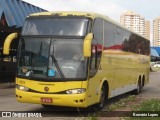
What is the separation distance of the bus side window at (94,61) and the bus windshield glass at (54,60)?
0.44 metres

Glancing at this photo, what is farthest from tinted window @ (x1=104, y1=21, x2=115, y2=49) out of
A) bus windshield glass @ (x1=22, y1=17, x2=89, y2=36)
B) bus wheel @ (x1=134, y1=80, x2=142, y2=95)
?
bus wheel @ (x1=134, y1=80, x2=142, y2=95)

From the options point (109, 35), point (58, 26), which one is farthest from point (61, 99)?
point (109, 35)

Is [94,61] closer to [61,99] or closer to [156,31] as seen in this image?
Answer: [61,99]

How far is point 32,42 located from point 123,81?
600cm

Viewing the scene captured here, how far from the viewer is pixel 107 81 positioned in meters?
13.0

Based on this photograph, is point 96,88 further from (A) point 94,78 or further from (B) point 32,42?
(B) point 32,42

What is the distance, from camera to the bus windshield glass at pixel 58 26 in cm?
1103

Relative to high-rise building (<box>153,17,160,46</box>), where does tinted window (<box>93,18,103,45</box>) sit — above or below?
above

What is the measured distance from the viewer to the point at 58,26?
36.9 ft

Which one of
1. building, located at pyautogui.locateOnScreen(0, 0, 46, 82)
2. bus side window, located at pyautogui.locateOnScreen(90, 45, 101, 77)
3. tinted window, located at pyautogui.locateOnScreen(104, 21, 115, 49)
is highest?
building, located at pyautogui.locateOnScreen(0, 0, 46, 82)

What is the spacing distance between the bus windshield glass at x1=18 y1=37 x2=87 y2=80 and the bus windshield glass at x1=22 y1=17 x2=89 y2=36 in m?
0.24

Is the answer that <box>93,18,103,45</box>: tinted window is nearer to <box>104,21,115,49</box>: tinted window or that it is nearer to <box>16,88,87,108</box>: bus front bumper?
<box>104,21,115,49</box>: tinted window

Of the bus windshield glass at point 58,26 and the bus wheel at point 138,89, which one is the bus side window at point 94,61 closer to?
the bus windshield glass at point 58,26

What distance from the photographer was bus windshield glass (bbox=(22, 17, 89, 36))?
11.0 m
